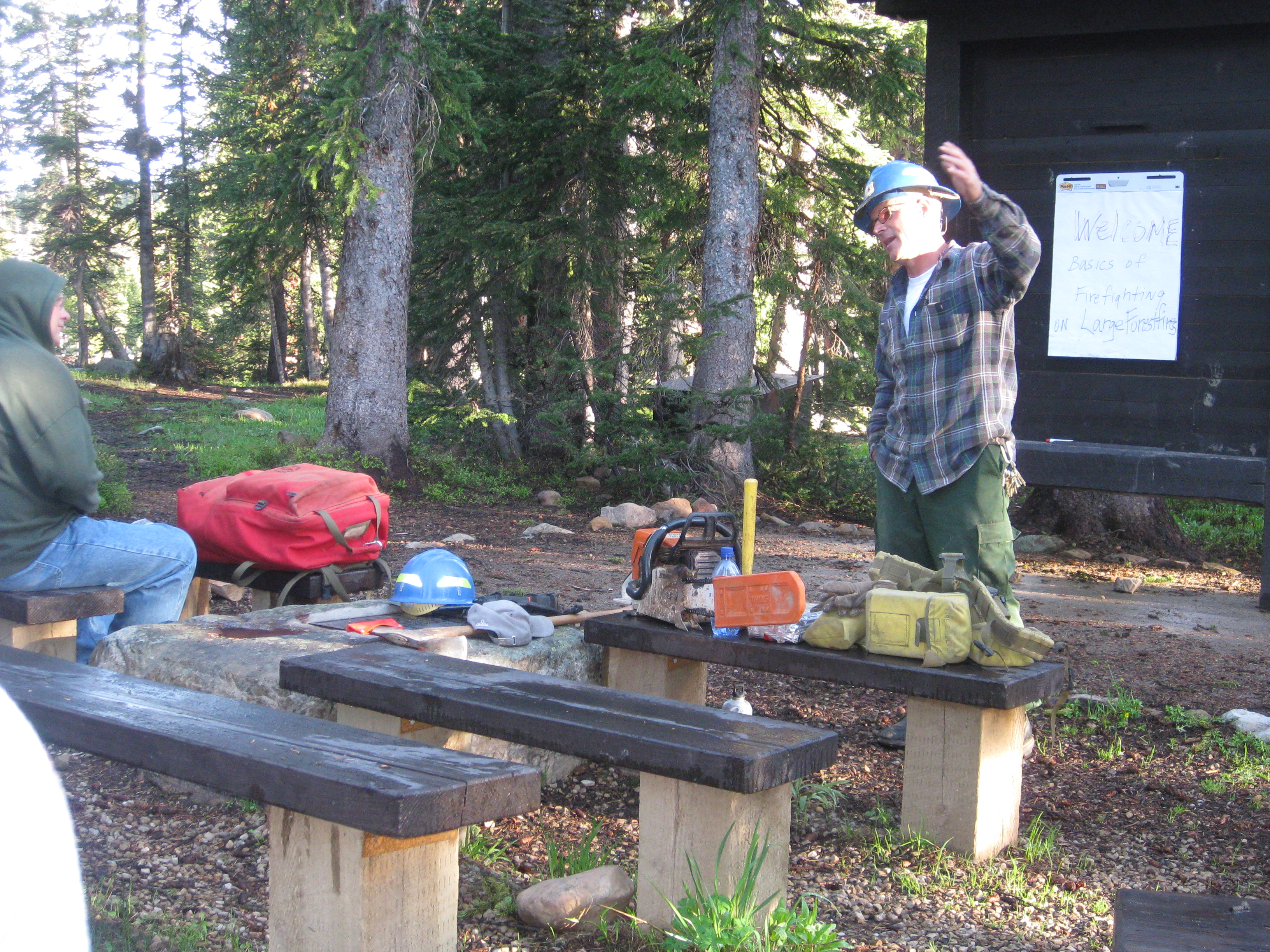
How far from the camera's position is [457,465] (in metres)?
12.6

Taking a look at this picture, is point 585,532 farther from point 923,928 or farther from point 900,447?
point 923,928

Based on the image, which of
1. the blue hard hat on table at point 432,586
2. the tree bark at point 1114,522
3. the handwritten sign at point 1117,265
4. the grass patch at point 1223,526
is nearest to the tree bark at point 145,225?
the tree bark at point 1114,522

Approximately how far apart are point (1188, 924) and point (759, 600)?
6.09 ft

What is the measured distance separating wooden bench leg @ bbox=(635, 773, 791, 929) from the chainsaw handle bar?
1.05 m

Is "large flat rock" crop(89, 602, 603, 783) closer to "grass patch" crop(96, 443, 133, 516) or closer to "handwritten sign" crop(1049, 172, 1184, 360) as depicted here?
"handwritten sign" crop(1049, 172, 1184, 360)

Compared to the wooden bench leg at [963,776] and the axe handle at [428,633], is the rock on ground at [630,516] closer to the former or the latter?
the axe handle at [428,633]

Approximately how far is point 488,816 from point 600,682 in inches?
87.4

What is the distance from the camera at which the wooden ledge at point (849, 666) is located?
326 centimetres

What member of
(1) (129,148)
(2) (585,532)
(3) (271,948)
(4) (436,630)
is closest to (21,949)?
(3) (271,948)

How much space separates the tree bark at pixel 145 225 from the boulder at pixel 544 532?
20527mm

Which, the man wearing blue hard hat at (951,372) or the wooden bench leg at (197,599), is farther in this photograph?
the wooden bench leg at (197,599)

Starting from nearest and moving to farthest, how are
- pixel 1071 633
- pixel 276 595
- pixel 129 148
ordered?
pixel 276 595
pixel 1071 633
pixel 129 148

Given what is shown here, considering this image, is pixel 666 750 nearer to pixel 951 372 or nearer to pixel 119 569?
pixel 951 372

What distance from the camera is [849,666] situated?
3.49m
